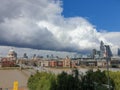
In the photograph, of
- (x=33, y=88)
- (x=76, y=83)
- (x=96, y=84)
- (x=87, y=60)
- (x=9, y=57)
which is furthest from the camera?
(x=9, y=57)

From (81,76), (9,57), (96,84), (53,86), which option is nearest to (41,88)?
(53,86)

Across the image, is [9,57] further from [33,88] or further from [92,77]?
[92,77]

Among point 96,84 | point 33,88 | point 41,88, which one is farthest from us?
point 33,88

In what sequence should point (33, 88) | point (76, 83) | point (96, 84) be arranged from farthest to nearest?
1. point (33, 88)
2. point (76, 83)
3. point (96, 84)

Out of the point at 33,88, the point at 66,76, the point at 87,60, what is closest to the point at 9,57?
the point at 87,60

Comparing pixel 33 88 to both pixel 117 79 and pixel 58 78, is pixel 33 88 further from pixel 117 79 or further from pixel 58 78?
pixel 117 79

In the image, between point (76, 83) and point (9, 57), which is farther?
point (9, 57)

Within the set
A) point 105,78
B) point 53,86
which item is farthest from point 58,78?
point 105,78

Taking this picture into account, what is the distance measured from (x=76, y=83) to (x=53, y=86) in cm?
324

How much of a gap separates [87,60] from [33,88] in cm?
12211

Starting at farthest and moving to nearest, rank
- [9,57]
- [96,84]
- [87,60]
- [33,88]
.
→ 1. [9,57]
2. [87,60]
3. [33,88]
4. [96,84]

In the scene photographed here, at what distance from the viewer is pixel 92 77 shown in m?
35.8

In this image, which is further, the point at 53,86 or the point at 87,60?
the point at 87,60

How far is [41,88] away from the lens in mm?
42312
